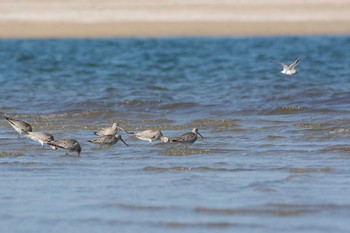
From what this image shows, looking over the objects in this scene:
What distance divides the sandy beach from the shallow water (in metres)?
12.7

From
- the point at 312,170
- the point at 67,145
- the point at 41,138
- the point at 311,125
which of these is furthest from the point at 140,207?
the point at 311,125

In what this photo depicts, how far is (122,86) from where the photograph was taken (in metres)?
18.3

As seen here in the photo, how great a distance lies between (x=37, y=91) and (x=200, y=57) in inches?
351

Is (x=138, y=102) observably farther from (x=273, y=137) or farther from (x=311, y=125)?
(x=273, y=137)

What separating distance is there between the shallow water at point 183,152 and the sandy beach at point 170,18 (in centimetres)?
1267

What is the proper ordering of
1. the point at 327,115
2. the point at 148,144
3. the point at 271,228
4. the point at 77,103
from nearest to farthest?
1. the point at 271,228
2. the point at 148,144
3. the point at 327,115
4. the point at 77,103

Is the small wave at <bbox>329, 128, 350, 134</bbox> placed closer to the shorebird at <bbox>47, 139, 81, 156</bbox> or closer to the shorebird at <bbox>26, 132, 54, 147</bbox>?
the shorebird at <bbox>47, 139, 81, 156</bbox>

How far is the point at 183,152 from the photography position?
34.2 feet

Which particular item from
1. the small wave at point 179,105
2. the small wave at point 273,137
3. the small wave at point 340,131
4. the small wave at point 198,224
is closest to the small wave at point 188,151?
the small wave at point 273,137

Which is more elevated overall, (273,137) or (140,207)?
(273,137)

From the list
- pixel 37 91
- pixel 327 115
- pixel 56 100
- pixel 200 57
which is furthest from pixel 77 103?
pixel 200 57

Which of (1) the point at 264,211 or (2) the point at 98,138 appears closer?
(1) the point at 264,211

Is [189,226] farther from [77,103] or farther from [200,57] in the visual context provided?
[200,57]

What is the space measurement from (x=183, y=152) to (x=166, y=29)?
1026 inches
